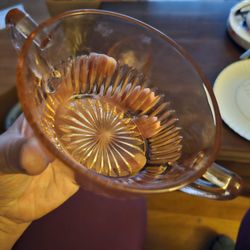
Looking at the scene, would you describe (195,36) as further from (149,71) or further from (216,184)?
(216,184)

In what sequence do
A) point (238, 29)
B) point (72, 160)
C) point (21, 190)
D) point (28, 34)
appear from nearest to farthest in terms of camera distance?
point (72, 160)
point (28, 34)
point (21, 190)
point (238, 29)

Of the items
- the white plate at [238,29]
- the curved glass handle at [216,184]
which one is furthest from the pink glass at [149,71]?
the white plate at [238,29]

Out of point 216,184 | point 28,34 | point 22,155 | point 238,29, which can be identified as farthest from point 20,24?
point 238,29

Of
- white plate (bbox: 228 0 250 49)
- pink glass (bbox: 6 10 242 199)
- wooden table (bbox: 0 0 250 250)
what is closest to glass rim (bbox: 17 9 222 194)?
pink glass (bbox: 6 10 242 199)

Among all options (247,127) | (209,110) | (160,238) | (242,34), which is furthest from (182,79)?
(160,238)

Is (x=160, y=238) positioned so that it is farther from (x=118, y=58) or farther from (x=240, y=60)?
(x=118, y=58)
